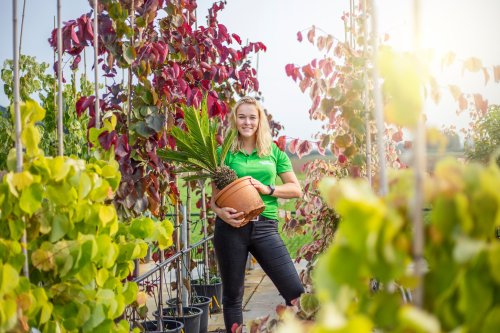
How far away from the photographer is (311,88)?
219 cm

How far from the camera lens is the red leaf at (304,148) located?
320 centimetres

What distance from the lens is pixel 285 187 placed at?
2896 millimetres

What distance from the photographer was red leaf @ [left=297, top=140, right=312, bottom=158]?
320 centimetres

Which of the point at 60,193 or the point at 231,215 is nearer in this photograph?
the point at 60,193

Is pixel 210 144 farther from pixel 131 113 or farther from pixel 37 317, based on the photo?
pixel 37 317

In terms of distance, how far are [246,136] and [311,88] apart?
2.66 ft

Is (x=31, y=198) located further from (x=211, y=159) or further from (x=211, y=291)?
(x=211, y=291)

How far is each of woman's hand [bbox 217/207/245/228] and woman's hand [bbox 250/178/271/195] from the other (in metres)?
0.16

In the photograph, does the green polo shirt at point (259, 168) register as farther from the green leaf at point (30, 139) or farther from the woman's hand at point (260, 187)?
the green leaf at point (30, 139)

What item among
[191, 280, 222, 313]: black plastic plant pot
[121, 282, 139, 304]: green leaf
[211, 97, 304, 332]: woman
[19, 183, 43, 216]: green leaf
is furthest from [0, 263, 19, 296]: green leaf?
[191, 280, 222, 313]: black plastic plant pot

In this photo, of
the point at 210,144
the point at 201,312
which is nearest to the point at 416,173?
the point at 210,144

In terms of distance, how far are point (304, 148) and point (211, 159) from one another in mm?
803

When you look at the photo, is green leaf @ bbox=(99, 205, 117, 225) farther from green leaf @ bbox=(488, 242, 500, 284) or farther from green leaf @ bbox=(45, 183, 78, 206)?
green leaf @ bbox=(488, 242, 500, 284)

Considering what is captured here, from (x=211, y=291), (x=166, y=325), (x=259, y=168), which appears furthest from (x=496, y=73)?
(x=211, y=291)
